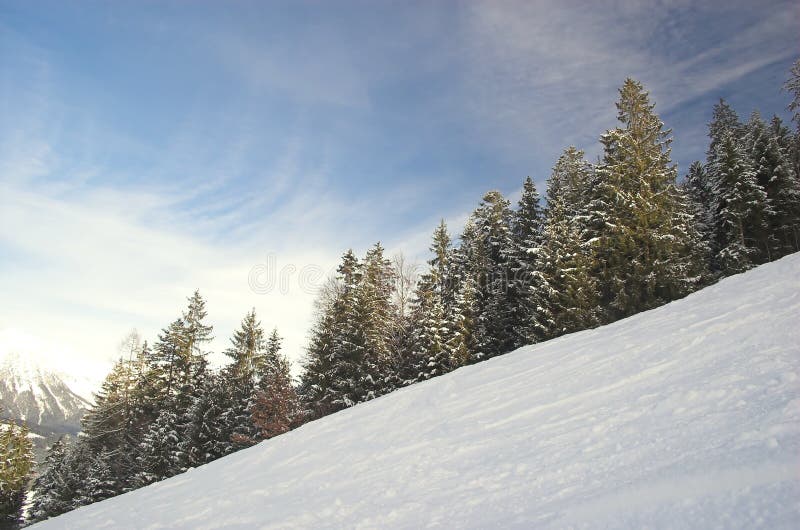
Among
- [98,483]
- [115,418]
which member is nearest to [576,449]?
[98,483]

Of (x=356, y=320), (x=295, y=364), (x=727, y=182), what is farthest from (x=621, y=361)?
(x=295, y=364)

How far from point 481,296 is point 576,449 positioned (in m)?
27.3


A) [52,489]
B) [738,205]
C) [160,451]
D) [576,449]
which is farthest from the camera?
[52,489]

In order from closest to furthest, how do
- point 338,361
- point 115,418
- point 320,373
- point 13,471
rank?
1. point 338,361
2. point 320,373
3. point 115,418
4. point 13,471

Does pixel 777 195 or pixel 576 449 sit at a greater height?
pixel 777 195

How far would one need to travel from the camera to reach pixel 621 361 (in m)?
9.33

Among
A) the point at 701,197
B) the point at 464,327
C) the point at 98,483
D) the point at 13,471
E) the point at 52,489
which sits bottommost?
the point at 98,483

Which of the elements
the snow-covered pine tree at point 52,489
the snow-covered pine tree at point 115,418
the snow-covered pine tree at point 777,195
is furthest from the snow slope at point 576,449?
the snow-covered pine tree at point 52,489

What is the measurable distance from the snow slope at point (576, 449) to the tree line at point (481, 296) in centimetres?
1261

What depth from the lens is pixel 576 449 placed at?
586 centimetres

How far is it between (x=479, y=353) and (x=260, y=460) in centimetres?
1968

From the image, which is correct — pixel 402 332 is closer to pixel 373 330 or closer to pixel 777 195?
pixel 373 330

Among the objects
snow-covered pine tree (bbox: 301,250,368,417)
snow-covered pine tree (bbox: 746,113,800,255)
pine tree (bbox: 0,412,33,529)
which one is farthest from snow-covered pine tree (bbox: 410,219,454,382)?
pine tree (bbox: 0,412,33,529)

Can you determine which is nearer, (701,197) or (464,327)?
(464,327)
